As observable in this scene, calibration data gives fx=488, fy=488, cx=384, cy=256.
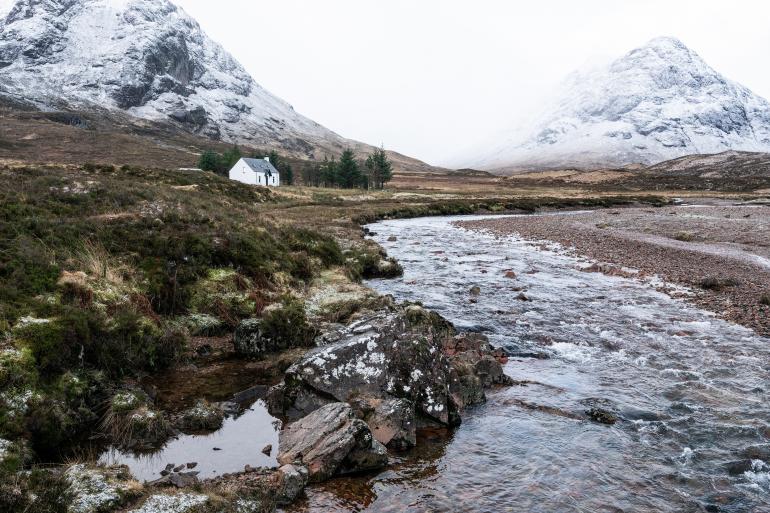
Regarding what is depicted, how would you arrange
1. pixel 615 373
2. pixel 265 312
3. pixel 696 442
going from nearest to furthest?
pixel 696 442 → pixel 615 373 → pixel 265 312

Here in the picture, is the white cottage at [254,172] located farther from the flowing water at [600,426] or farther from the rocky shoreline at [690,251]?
the flowing water at [600,426]

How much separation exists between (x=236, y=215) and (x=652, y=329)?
805 inches

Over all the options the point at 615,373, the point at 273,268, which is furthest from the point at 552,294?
the point at 273,268

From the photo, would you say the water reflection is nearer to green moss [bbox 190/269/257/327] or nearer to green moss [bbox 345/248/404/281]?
green moss [bbox 190/269/257/327]

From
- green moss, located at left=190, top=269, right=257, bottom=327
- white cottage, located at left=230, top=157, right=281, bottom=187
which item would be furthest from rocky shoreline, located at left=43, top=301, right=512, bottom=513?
white cottage, located at left=230, top=157, right=281, bottom=187

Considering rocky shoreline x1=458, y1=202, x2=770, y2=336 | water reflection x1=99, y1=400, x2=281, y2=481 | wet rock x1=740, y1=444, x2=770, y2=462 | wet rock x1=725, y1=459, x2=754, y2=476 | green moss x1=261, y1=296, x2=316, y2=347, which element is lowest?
Result: water reflection x1=99, y1=400, x2=281, y2=481

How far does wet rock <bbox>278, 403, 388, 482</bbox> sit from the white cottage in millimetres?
120155

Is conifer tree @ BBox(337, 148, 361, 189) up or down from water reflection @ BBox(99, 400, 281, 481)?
up

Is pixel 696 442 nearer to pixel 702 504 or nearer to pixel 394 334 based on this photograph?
pixel 702 504

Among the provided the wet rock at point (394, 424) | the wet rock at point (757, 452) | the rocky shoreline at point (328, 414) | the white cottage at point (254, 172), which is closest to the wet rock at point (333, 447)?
the rocky shoreline at point (328, 414)

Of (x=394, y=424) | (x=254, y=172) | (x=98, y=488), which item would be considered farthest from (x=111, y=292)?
(x=254, y=172)

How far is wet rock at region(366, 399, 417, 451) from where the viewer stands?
32.8ft

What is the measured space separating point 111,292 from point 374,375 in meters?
8.12

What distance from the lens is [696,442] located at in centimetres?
1023
